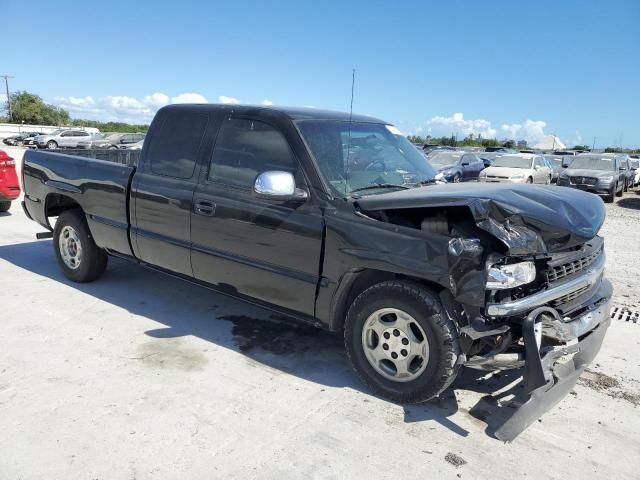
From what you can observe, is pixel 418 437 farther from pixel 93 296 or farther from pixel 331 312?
pixel 93 296

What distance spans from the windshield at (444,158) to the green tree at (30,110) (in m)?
75.4

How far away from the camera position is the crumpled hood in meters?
3.05

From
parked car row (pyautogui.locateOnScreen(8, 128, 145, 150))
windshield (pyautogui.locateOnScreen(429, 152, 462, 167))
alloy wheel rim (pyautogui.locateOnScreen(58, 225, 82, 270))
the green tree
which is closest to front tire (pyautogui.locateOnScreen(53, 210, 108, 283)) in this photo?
alloy wheel rim (pyautogui.locateOnScreen(58, 225, 82, 270))

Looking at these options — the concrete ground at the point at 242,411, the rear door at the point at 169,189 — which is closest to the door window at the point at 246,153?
the rear door at the point at 169,189

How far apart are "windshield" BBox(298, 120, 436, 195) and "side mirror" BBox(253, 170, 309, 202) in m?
0.32

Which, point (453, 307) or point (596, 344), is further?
point (596, 344)

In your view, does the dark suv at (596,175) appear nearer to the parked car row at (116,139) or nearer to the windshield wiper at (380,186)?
the windshield wiper at (380,186)

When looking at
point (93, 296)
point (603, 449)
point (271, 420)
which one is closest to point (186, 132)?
point (93, 296)

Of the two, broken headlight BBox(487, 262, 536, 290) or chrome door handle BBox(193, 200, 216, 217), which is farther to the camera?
chrome door handle BBox(193, 200, 216, 217)

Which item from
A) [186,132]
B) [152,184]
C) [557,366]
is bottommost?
[557,366]

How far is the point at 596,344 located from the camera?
11.6ft

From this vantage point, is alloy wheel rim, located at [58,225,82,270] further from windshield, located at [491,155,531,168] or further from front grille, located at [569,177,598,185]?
windshield, located at [491,155,531,168]

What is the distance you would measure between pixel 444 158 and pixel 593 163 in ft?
17.7

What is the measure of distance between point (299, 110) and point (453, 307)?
7.16ft
